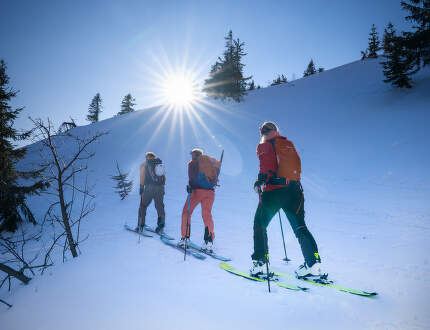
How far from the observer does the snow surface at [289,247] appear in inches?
80.0

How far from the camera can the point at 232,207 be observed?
28.1 feet

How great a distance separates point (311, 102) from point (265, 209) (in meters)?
22.8

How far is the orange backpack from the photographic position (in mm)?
3002

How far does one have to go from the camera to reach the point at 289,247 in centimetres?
486

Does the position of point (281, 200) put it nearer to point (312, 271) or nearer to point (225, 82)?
point (312, 271)

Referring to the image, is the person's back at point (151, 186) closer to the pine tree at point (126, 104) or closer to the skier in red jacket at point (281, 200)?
the skier in red jacket at point (281, 200)

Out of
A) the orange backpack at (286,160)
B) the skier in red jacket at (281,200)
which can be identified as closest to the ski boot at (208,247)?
the skier in red jacket at (281,200)

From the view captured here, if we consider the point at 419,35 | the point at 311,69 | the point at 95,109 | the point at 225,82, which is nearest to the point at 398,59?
the point at 419,35

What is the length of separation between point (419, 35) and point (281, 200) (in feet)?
72.7

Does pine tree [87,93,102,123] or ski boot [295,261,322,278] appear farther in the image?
pine tree [87,93,102,123]

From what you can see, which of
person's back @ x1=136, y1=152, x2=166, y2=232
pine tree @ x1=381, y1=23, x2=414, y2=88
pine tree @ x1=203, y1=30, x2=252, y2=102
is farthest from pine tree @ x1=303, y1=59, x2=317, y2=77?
person's back @ x1=136, y1=152, x2=166, y2=232

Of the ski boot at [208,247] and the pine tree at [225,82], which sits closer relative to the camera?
the ski boot at [208,247]

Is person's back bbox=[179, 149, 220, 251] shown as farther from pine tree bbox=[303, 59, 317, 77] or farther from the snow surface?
pine tree bbox=[303, 59, 317, 77]

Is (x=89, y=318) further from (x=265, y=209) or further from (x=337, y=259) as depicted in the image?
(x=337, y=259)
